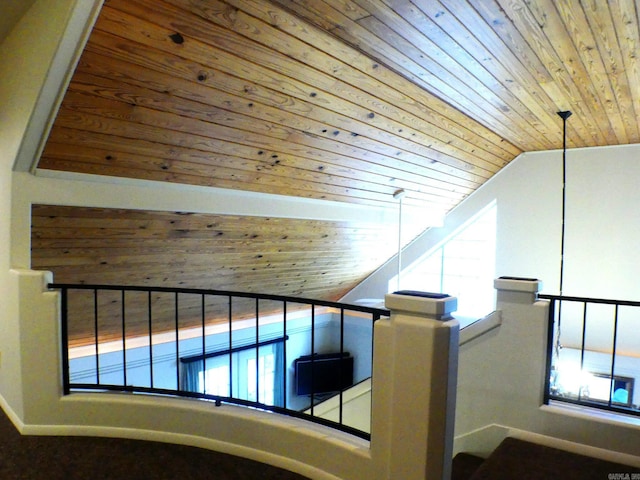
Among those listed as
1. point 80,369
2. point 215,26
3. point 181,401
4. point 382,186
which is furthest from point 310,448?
point 80,369

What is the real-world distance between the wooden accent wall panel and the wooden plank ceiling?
0.9 inches

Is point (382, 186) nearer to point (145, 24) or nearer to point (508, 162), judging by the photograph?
point (508, 162)

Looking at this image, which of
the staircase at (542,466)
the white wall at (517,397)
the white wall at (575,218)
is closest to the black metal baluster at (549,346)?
the white wall at (517,397)

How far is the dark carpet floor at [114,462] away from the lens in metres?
1.94

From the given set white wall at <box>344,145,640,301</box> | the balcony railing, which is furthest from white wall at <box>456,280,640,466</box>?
white wall at <box>344,145,640,301</box>

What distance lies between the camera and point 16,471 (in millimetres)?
1979

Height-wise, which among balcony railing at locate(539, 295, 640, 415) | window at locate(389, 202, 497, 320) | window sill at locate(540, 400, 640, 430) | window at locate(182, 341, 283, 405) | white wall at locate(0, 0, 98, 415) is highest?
white wall at locate(0, 0, 98, 415)

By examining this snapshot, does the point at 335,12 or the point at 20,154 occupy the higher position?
the point at 335,12

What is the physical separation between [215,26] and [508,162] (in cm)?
480

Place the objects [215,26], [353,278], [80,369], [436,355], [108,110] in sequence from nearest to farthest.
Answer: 1. [436,355]
2. [215,26]
3. [108,110]
4. [80,369]
5. [353,278]

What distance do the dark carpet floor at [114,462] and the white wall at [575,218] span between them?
4.87 metres

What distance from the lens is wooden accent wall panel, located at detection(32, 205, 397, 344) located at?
3.21m

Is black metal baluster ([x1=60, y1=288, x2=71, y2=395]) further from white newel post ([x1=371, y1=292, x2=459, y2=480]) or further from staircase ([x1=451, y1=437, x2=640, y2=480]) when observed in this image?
staircase ([x1=451, y1=437, x2=640, y2=480])

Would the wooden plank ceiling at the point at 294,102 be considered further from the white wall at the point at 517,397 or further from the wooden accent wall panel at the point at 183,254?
the white wall at the point at 517,397
